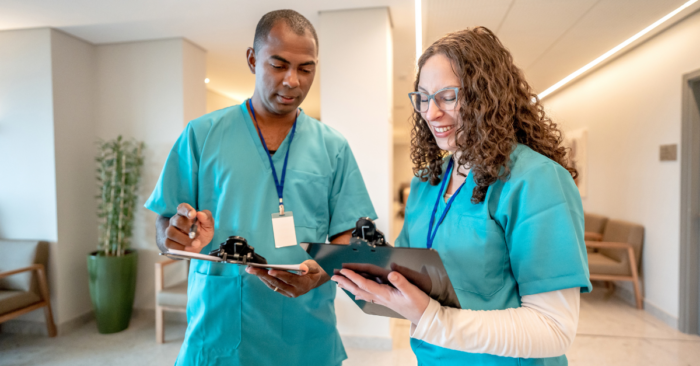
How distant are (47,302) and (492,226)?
4137mm

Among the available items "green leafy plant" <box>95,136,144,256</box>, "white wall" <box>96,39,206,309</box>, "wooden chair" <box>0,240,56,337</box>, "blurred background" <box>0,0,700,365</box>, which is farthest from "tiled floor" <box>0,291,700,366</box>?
"green leafy plant" <box>95,136,144,256</box>

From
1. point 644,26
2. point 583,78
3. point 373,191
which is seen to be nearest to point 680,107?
point 644,26

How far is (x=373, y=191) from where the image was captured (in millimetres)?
3283

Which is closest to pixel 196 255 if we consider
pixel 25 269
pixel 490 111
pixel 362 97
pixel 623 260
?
pixel 490 111

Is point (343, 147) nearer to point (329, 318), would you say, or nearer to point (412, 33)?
point (329, 318)

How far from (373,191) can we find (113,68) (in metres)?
3.02

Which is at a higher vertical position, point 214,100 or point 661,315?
point 214,100

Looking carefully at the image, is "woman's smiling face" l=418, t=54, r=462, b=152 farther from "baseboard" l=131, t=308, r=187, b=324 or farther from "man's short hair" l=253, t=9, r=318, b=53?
"baseboard" l=131, t=308, r=187, b=324

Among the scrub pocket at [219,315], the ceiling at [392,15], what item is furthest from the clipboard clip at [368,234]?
the ceiling at [392,15]

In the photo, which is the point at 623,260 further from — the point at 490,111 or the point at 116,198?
the point at 116,198

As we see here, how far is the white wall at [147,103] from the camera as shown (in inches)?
154

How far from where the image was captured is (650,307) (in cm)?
415

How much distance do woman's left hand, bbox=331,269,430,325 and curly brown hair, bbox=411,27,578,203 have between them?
27cm

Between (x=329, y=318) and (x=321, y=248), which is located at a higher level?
(x=321, y=248)
